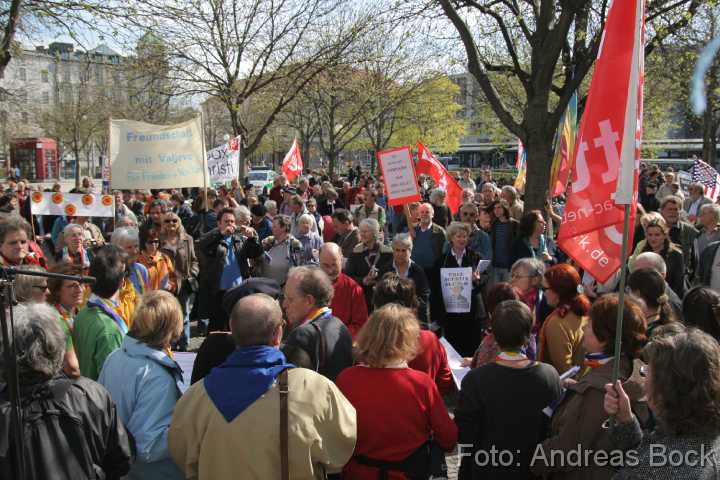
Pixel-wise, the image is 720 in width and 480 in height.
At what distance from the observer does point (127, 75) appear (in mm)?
18297

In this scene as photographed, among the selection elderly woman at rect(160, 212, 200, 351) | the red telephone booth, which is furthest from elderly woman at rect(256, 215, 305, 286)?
the red telephone booth

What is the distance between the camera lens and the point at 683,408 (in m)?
2.22

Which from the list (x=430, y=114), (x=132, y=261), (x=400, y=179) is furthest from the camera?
(x=430, y=114)

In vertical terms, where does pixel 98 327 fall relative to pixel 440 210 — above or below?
below

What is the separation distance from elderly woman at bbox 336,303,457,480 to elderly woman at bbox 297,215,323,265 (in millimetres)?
4407

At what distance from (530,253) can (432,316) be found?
1.58m

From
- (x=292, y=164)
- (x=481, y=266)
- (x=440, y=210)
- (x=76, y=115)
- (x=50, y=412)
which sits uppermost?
(x=76, y=115)

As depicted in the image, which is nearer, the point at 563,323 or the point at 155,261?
the point at 563,323

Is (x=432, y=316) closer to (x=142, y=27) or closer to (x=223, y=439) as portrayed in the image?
(x=223, y=439)

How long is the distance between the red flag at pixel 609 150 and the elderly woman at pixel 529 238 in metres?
3.70

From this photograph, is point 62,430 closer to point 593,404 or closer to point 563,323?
point 593,404

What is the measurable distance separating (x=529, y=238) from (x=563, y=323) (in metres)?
3.30

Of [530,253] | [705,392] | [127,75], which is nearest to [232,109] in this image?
[127,75]

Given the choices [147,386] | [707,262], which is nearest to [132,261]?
[147,386]
